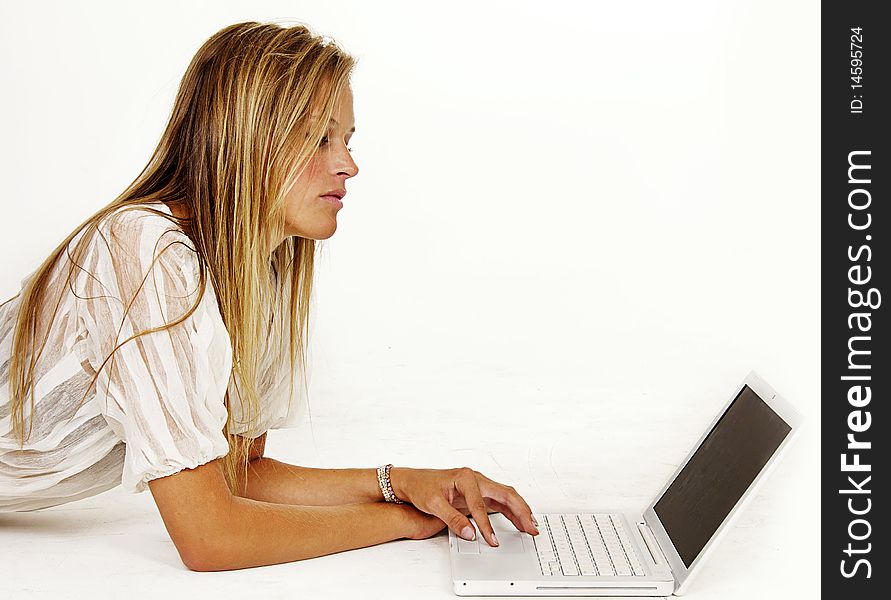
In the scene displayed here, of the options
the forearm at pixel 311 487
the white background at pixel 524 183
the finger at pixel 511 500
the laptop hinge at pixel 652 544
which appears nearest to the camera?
A: the laptop hinge at pixel 652 544

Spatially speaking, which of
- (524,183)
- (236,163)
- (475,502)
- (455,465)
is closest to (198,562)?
(475,502)

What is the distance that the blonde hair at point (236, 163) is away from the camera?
57.1 inches

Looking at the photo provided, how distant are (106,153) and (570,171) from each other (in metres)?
1.50

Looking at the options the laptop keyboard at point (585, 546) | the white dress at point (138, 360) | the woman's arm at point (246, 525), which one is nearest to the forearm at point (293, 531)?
the woman's arm at point (246, 525)

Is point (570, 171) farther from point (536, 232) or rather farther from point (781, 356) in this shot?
point (781, 356)

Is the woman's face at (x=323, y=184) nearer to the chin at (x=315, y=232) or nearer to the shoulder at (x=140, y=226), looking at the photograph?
the chin at (x=315, y=232)

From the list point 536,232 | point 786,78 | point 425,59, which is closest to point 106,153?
point 425,59

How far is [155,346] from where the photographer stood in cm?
137

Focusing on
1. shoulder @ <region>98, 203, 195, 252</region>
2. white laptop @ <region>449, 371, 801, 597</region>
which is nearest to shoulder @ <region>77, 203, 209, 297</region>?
shoulder @ <region>98, 203, 195, 252</region>

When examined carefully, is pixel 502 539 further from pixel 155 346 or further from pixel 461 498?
pixel 155 346

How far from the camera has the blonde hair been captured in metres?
1.45

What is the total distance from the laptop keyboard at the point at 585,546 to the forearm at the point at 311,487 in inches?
10.5

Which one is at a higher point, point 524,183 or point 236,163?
point 236,163

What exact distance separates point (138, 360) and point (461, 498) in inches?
20.3
